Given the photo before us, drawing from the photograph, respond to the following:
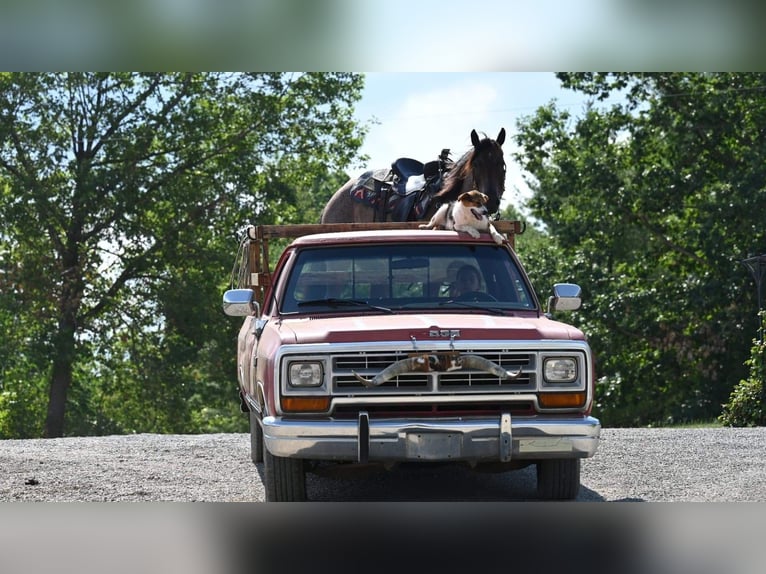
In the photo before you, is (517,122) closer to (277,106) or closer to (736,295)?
(277,106)

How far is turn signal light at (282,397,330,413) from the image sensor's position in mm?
8023

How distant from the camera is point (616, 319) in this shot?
28.8 m

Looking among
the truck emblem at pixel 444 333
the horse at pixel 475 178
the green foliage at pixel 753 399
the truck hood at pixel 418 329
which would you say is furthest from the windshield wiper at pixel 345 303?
the green foliage at pixel 753 399

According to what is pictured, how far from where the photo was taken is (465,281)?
9.38 meters

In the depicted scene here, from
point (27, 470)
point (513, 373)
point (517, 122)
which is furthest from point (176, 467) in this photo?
point (517, 122)

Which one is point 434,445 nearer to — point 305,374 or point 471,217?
point 305,374

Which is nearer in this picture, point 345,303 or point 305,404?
point 305,404

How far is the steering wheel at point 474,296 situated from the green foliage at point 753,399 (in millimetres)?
13298

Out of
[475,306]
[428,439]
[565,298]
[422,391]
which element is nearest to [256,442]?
[475,306]

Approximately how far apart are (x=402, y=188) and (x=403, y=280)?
15.7 feet

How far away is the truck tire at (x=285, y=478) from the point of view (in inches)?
331

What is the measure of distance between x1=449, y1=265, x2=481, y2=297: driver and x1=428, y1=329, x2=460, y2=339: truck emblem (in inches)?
46.2

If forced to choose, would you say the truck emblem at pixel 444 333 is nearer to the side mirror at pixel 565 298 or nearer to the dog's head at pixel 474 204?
the side mirror at pixel 565 298

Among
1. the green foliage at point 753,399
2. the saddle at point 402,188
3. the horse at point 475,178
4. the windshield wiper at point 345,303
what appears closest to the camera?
the windshield wiper at point 345,303
